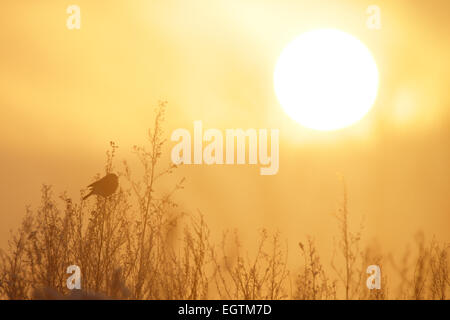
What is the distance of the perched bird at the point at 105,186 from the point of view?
8.28 meters

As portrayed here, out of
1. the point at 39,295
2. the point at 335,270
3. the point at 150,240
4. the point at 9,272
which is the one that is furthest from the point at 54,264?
the point at 335,270

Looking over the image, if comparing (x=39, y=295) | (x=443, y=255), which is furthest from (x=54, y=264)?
(x=443, y=255)

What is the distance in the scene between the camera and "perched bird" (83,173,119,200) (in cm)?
828

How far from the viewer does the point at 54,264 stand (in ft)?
26.6

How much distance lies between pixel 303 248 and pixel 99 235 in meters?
2.77

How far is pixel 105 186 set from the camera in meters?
8.39
